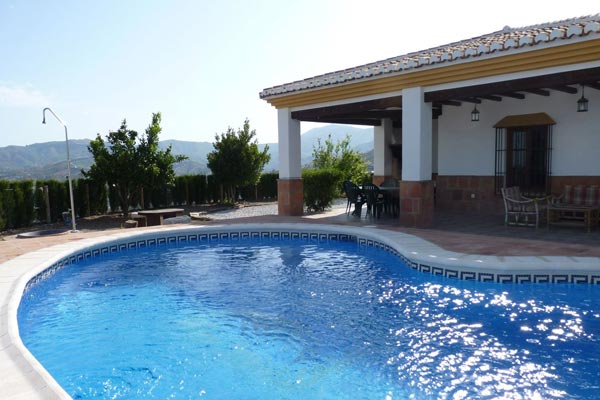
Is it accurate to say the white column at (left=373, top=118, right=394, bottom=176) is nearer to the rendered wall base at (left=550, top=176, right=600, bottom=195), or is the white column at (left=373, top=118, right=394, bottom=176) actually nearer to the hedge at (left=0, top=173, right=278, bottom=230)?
the rendered wall base at (left=550, top=176, right=600, bottom=195)

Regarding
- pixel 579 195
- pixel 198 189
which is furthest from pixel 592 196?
pixel 198 189

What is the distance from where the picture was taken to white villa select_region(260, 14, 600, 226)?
8344mm

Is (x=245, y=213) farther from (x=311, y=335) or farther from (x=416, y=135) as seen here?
(x=311, y=335)

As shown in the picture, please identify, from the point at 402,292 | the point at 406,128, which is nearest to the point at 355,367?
the point at 402,292

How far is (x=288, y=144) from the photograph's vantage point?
1337cm

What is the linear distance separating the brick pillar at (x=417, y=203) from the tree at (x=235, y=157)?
1061 cm

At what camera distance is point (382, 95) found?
11.0 m

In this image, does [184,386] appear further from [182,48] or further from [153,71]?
[153,71]

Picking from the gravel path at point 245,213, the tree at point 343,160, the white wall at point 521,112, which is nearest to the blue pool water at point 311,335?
the white wall at point 521,112

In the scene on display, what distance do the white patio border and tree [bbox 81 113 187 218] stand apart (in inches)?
231

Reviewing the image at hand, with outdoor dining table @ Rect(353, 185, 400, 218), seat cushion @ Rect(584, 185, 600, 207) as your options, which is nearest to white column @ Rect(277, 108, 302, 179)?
outdoor dining table @ Rect(353, 185, 400, 218)

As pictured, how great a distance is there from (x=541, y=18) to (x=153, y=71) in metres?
15.6

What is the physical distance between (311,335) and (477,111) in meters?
9.69

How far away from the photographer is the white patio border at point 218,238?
3449mm
